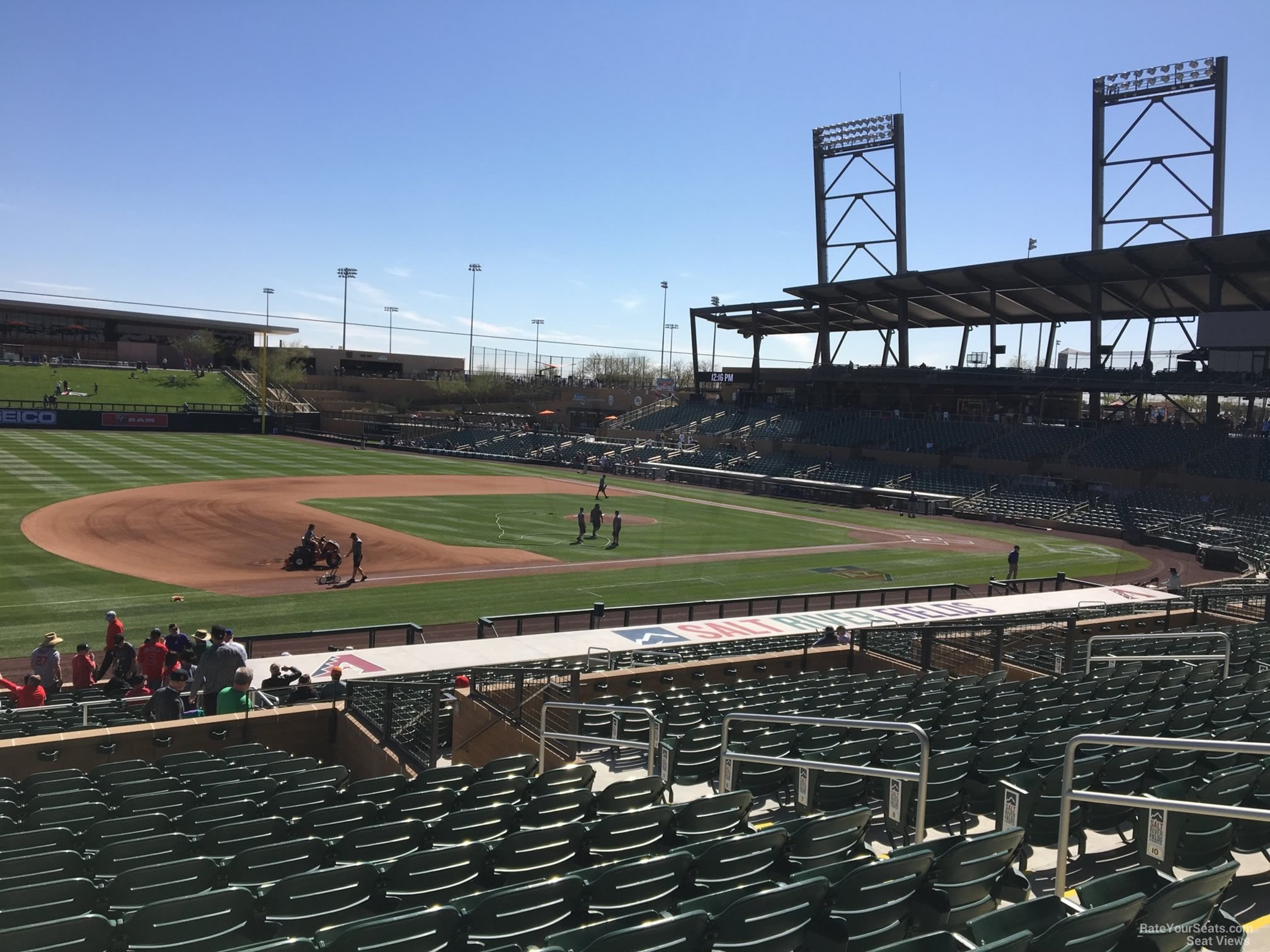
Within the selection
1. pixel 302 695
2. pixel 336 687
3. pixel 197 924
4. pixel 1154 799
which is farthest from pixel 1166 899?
pixel 302 695

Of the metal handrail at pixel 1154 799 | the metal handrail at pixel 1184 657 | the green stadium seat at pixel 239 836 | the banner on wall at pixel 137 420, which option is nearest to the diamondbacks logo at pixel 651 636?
the metal handrail at pixel 1184 657

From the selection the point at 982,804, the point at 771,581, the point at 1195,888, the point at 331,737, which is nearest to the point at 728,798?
the point at 982,804

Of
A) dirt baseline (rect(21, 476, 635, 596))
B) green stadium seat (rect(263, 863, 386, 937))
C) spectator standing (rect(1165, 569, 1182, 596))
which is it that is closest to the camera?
green stadium seat (rect(263, 863, 386, 937))

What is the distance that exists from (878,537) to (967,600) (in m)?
16.6

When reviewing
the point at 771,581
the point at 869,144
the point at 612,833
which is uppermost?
the point at 869,144

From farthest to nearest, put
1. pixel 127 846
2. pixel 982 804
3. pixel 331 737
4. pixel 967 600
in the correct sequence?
pixel 967 600 → pixel 331 737 → pixel 982 804 → pixel 127 846

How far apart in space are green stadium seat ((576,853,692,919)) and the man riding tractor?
84.5 ft

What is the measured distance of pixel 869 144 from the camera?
66.8 metres

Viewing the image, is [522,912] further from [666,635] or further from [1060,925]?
[666,635]

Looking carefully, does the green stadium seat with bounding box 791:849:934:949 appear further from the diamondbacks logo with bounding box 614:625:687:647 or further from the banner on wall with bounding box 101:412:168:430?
the banner on wall with bounding box 101:412:168:430

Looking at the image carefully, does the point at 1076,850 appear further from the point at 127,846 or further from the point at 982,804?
the point at 127,846

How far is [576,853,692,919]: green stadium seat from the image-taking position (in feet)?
17.0

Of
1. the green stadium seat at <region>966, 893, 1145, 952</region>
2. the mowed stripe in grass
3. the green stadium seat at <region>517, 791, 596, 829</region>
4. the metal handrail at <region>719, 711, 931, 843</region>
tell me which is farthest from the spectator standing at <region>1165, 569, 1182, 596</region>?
the green stadium seat at <region>966, 893, 1145, 952</region>

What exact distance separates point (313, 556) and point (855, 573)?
62.4 feet
